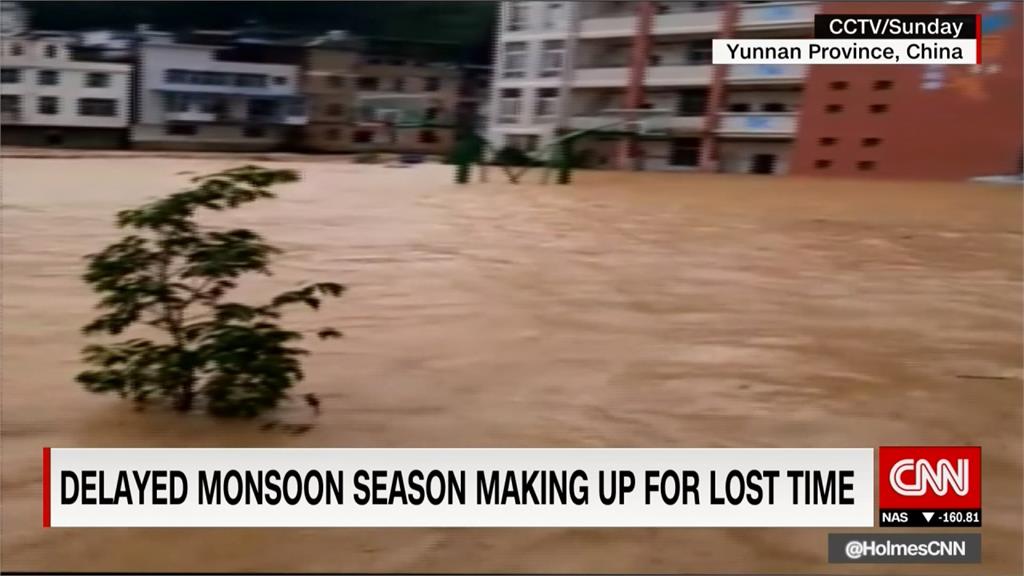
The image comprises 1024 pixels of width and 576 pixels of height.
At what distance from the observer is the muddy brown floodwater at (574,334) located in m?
1.74

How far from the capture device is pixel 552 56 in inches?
84.0

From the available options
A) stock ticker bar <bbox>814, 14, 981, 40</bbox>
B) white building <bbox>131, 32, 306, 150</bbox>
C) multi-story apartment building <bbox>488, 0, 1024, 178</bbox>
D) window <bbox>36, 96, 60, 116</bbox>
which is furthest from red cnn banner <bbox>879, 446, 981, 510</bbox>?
window <bbox>36, 96, 60, 116</bbox>

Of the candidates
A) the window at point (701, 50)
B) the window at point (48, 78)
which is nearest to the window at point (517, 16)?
the window at point (701, 50)

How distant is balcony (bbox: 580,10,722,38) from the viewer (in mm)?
2084

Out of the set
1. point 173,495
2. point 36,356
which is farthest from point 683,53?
point 36,356

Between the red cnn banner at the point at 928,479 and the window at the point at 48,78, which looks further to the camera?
the window at the point at 48,78

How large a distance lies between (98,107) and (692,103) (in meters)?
1.44

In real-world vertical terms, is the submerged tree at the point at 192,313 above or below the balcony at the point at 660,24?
below

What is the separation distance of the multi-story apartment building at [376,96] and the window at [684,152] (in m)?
0.59

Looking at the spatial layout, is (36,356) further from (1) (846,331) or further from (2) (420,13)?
(1) (846,331)

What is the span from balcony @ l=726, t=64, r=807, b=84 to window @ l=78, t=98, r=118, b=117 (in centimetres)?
147

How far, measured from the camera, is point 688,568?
1.72m

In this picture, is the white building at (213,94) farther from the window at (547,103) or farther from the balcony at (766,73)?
the balcony at (766,73)

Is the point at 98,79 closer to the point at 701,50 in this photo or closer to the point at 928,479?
the point at 701,50
